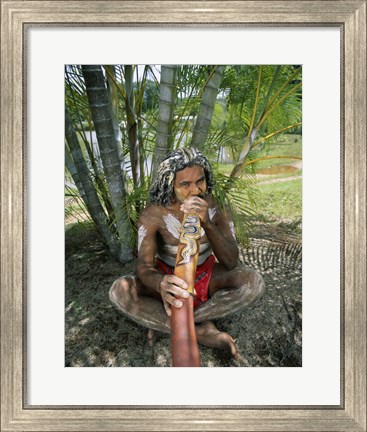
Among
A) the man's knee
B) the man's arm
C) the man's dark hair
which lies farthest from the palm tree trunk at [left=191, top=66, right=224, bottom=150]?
the man's knee

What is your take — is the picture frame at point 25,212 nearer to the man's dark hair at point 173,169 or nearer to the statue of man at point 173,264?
the statue of man at point 173,264

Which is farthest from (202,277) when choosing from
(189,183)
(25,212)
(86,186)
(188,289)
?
(25,212)

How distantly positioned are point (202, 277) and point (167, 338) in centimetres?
30

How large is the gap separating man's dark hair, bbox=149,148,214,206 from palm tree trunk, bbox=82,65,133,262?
17 cm

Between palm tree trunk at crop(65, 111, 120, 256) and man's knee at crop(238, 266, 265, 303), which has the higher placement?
palm tree trunk at crop(65, 111, 120, 256)

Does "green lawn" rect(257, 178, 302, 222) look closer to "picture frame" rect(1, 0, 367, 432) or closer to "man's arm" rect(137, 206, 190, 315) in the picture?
"picture frame" rect(1, 0, 367, 432)

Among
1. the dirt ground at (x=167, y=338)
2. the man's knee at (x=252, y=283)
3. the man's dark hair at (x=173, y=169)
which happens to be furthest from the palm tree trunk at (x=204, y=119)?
the man's knee at (x=252, y=283)

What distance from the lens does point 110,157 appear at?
204cm

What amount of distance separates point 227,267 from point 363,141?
2.54 feet

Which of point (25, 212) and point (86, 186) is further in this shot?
point (86, 186)

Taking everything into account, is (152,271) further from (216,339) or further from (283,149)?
(283,149)

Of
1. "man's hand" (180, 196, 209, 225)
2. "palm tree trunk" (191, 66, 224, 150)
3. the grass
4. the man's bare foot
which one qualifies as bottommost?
the man's bare foot

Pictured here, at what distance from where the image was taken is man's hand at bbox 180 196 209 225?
1977 mm

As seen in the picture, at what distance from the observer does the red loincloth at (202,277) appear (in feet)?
6.54
